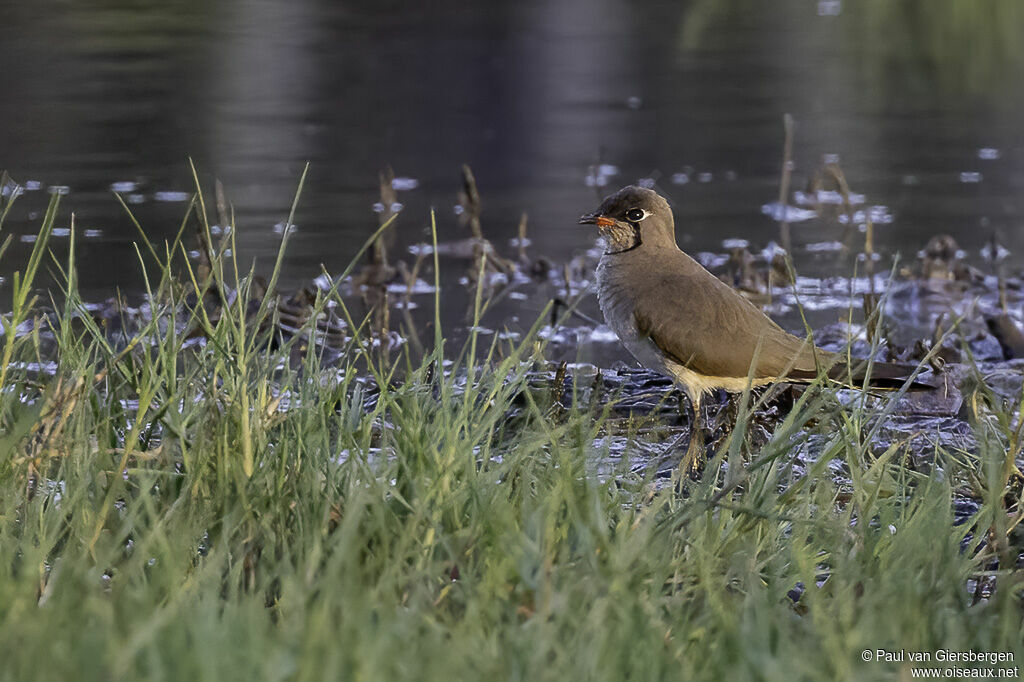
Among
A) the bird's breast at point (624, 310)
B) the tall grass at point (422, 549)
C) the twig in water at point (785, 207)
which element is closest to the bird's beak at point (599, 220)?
the bird's breast at point (624, 310)

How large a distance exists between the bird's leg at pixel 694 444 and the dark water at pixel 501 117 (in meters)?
2.46

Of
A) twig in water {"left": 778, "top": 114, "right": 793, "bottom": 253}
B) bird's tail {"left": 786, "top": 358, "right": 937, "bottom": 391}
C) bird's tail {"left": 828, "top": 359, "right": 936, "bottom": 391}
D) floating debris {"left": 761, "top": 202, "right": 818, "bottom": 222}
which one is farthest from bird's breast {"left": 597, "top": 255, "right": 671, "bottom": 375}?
floating debris {"left": 761, "top": 202, "right": 818, "bottom": 222}

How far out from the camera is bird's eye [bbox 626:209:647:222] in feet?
16.6

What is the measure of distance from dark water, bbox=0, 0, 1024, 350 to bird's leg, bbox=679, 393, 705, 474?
2.46 m

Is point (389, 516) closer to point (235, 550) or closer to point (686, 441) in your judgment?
point (235, 550)

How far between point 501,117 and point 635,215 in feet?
25.7

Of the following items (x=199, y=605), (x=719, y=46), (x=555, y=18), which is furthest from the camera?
(x=555, y=18)

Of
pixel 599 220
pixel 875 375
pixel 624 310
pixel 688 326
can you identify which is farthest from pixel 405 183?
pixel 875 375

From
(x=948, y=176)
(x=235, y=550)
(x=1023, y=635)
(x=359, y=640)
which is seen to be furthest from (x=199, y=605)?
(x=948, y=176)

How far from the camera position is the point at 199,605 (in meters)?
2.77

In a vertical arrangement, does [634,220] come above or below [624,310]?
above

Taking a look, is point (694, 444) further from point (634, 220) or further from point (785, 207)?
point (785, 207)

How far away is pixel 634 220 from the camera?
16.6 ft

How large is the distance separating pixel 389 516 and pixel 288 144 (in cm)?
811
